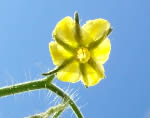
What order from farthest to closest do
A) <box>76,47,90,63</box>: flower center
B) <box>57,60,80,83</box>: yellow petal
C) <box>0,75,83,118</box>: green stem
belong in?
<box>76,47,90,63</box>: flower center → <box>57,60,80,83</box>: yellow petal → <box>0,75,83,118</box>: green stem

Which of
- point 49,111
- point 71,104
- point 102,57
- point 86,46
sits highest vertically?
point 86,46

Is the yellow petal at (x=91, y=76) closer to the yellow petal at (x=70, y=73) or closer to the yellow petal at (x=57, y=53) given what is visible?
the yellow petal at (x=70, y=73)

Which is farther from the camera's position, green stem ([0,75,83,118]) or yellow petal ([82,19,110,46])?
yellow petal ([82,19,110,46])

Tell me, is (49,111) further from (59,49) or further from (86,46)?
(86,46)

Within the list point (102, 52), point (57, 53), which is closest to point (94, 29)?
point (102, 52)

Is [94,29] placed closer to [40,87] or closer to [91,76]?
[91,76]

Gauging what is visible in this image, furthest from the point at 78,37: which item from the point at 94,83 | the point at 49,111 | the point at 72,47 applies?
the point at 49,111

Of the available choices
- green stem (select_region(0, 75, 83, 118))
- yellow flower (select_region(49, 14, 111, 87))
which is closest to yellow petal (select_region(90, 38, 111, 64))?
yellow flower (select_region(49, 14, 111, 87))

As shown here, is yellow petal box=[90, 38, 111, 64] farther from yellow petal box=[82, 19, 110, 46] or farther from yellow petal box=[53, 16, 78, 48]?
yellow petal box=[53, 16, 78, 48]
